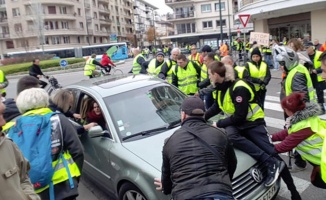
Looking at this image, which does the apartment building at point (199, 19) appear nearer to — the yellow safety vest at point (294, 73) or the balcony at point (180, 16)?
the balcony at point (180, 16)

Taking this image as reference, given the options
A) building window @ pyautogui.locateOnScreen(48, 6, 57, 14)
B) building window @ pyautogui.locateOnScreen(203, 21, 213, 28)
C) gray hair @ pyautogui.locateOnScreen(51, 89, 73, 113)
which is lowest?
gray hair @ pyautogui.locateOnScreen(51, 89, 73, 113)

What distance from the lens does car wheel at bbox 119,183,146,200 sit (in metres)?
3.40

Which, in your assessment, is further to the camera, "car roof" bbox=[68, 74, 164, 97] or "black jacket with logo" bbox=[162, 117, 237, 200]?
"car roof" bbox=[68, 74, 164, 97]

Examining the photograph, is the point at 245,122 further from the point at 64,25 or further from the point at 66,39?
the point at 64,25

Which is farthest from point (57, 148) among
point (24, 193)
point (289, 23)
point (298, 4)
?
point (289, 23)

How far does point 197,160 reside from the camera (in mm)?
2314

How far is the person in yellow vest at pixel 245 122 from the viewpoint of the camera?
369 centimetres

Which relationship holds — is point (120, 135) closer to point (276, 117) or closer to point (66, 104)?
point (66, 104)

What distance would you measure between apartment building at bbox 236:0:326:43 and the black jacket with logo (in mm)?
19462

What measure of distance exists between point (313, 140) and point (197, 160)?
5.15ft

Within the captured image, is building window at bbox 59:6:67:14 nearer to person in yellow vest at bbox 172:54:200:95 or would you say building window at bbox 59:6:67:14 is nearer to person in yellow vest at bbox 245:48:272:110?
person in yellow vest at bbox 172:54:200:95

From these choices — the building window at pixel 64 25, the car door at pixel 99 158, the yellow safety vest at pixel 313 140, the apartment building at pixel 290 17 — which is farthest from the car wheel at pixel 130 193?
the building window at pixel 64 25

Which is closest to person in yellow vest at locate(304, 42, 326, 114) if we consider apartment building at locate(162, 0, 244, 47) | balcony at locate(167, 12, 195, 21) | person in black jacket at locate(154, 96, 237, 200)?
person in black jacket at locate(154, 96, 237, 200)

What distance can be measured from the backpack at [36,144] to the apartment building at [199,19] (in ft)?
197
